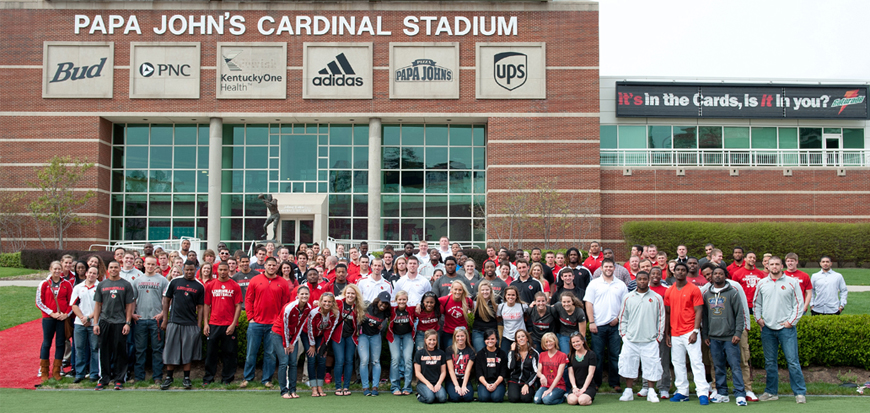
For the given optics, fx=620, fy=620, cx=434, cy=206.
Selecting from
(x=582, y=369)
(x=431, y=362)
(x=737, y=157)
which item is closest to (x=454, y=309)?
(x=431, y=362)

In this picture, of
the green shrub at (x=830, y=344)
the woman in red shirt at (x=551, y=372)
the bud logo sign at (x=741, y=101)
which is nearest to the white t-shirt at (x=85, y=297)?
the woman in red shirt at (x=551, y=372)

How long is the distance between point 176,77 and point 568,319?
22.0 m

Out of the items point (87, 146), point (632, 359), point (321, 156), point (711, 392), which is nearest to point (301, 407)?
point (632, 359)

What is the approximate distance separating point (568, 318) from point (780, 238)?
63.2 feet

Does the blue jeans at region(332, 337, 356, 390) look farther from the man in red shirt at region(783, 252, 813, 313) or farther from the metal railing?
the metal railing

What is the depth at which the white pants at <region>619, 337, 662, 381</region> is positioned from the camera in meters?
8.39

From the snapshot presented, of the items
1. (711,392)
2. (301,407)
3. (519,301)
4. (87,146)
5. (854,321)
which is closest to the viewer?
(301,407)

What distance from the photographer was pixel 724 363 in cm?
834

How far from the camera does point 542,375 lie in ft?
26.8

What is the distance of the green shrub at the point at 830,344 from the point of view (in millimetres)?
9250

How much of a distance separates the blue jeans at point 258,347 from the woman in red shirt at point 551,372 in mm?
3761

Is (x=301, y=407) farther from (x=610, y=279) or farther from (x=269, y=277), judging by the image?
(x=610, y=279)

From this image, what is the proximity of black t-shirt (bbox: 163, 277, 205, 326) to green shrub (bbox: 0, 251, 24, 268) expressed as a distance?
1839 centimetres

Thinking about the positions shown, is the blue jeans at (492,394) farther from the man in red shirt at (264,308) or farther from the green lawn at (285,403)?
the man in red shirt at (264,308)
